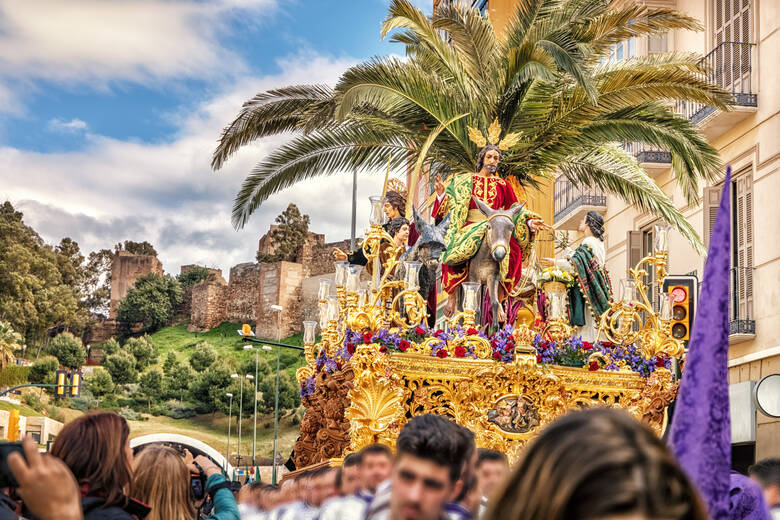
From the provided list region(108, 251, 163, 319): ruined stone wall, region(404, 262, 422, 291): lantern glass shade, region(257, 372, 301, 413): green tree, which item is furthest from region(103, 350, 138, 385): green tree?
region(404, 262, 422, 291): lantern glass shade

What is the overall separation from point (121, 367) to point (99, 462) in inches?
2998

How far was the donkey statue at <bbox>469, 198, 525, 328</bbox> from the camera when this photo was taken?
12797mm

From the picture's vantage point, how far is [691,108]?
20.4 m

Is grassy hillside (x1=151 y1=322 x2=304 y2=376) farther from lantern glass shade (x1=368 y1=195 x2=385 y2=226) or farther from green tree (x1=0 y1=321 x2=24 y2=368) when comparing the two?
lantern glass shade (x1=368 y1=195 x2=385 y2=226)

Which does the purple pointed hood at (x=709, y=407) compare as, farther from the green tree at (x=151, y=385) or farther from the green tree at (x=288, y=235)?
the green tree at (x=288, y=235)

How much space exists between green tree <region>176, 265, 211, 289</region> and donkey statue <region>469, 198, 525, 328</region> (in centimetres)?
8654

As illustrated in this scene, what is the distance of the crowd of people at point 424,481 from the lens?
1455 millimetres

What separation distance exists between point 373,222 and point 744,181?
806 centimetres

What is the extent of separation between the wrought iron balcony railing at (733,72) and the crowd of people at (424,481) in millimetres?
12577

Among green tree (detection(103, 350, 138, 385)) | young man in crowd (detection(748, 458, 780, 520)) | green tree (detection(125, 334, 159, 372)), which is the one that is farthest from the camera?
green tree (detection(125, 334, 159, 372))

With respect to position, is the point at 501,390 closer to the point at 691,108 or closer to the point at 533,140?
the point at 533,140

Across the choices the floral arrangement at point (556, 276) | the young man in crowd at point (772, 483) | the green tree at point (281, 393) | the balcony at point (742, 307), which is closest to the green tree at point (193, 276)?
the green tree at point (281, 393)

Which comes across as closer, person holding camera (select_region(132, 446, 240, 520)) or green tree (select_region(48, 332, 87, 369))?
person holding camera (select_region(132, 446, 240, 520))

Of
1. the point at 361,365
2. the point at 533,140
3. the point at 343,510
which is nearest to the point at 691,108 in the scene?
the point at 533,140
